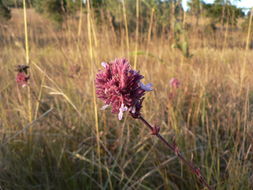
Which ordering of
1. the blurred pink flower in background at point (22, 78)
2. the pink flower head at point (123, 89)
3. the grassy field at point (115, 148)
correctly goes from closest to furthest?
the pink flower head at point (123, 89), the grassy field at point (115, 148), the blurred pink flower in background at point (22, 78)

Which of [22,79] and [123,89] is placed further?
[22,79]

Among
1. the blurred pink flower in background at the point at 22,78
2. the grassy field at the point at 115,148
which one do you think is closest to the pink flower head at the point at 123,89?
the grassy field at the point at 115,148

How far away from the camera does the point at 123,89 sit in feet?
2.18

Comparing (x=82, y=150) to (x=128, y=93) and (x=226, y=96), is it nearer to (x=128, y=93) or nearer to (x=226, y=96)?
(x=128, y=93)

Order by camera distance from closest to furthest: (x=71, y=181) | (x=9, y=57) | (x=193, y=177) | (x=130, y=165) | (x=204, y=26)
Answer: (x=193, y=177) < (x=71, y=181) < (x=130, y=165) < (x=204, y=26) < (x=9, y=57)

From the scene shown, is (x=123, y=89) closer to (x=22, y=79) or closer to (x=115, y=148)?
(x=115, y=148)

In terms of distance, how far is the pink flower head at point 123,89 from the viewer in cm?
66

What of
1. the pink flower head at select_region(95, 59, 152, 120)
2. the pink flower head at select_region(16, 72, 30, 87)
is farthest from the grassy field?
the pink flower head at select_region(95, 59, 152, 120)

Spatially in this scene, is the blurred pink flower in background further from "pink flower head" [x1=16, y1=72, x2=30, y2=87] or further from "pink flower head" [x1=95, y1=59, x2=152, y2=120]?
"pink flower head" [x1=95, y1=59, x2=152, y2=120]

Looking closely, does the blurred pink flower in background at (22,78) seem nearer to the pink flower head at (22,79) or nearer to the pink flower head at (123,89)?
the pink flower head at (22,79)

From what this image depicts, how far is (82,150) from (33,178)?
0.35 meters

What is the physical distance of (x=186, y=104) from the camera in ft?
8.02

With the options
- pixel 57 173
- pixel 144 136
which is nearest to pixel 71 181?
pixel 57 173

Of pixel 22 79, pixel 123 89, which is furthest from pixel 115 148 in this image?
pixel 123 89
